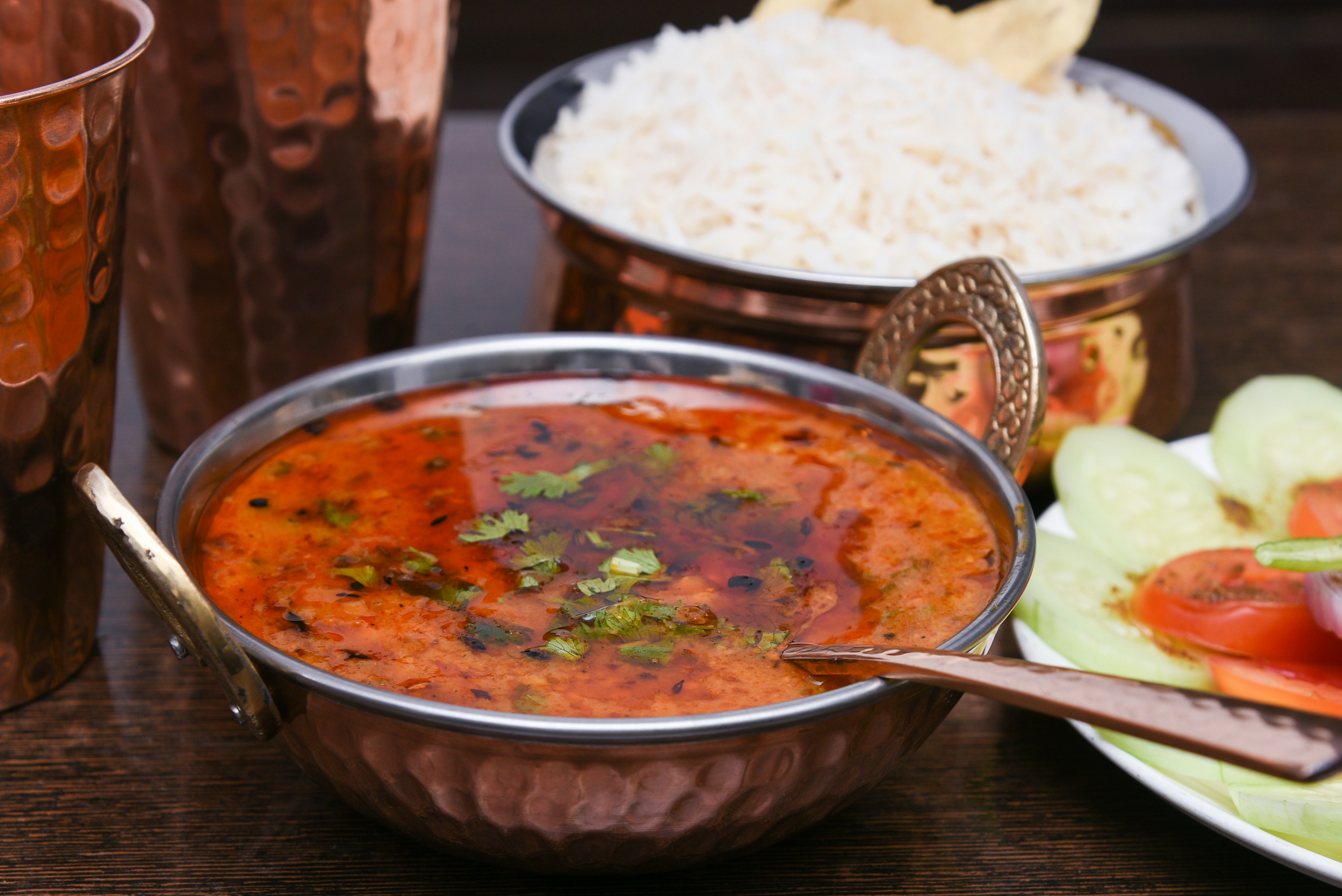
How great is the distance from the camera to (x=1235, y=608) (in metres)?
1.08

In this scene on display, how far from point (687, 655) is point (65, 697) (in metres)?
0.63

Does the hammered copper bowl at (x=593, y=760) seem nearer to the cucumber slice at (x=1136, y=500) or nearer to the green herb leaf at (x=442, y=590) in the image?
the green herb leaf at (x=442, y=590)

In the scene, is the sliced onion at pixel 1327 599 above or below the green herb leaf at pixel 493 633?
above

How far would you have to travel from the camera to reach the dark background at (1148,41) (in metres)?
5.63

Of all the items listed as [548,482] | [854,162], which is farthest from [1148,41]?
[548,482]

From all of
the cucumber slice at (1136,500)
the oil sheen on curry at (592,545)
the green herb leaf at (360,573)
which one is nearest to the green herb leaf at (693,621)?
the oil sheen on curry at (592,545)

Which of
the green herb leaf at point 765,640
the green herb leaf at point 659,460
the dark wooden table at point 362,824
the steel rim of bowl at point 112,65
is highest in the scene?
the steel rim of bowl at point 112,65

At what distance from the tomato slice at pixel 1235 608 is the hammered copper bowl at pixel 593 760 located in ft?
0.92

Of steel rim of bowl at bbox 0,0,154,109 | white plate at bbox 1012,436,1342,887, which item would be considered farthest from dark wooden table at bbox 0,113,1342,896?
steel rim of bowl at bbox 0,0,154,109

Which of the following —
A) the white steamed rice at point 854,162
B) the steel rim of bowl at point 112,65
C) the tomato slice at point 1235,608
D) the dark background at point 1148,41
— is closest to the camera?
the steel rim of bowl at point 112,65

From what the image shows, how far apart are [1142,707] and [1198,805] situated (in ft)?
0.95

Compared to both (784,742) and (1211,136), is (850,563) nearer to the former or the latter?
(784,742)

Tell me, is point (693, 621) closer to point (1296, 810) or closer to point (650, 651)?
point (650, 651)

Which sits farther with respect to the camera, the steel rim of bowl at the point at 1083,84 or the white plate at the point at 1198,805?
the steel rim of bowl at the point at 1083,84
